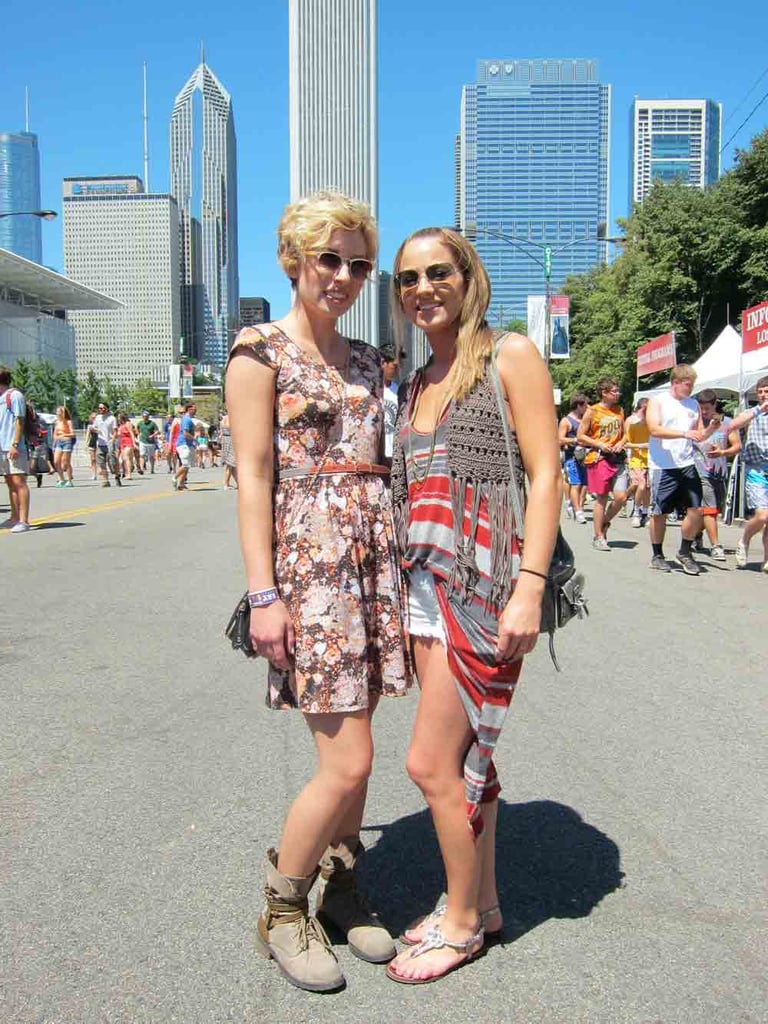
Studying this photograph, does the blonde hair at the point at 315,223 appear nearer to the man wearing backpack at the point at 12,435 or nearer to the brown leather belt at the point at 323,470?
the brown leather belt at the point at 323,470

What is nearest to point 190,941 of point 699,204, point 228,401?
point 228,401

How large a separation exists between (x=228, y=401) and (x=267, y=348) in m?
0.16

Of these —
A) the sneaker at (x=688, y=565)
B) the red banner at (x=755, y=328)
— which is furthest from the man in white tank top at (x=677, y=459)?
the red banner at (x=755, y=328)

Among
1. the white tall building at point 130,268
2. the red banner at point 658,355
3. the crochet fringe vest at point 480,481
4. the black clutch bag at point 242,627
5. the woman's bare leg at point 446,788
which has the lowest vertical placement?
the woman's bare leg at point 446,788

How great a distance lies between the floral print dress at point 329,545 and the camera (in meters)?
2.36

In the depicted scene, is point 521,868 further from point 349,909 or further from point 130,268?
point 130,268

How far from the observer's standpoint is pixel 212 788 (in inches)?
143

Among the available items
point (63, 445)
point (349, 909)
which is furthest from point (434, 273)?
point (63, 445)

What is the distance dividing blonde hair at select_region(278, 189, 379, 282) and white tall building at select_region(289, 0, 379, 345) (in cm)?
17269

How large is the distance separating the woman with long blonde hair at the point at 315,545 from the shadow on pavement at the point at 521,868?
346mm

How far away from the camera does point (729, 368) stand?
1727 centimetres

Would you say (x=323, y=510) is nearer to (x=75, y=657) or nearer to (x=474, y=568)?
(x=474, y=568)

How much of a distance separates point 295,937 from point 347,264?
170 centimetres

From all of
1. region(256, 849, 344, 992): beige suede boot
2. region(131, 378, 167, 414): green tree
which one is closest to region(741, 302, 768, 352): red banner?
region(256, 849, 344, 992): beige suede boot
